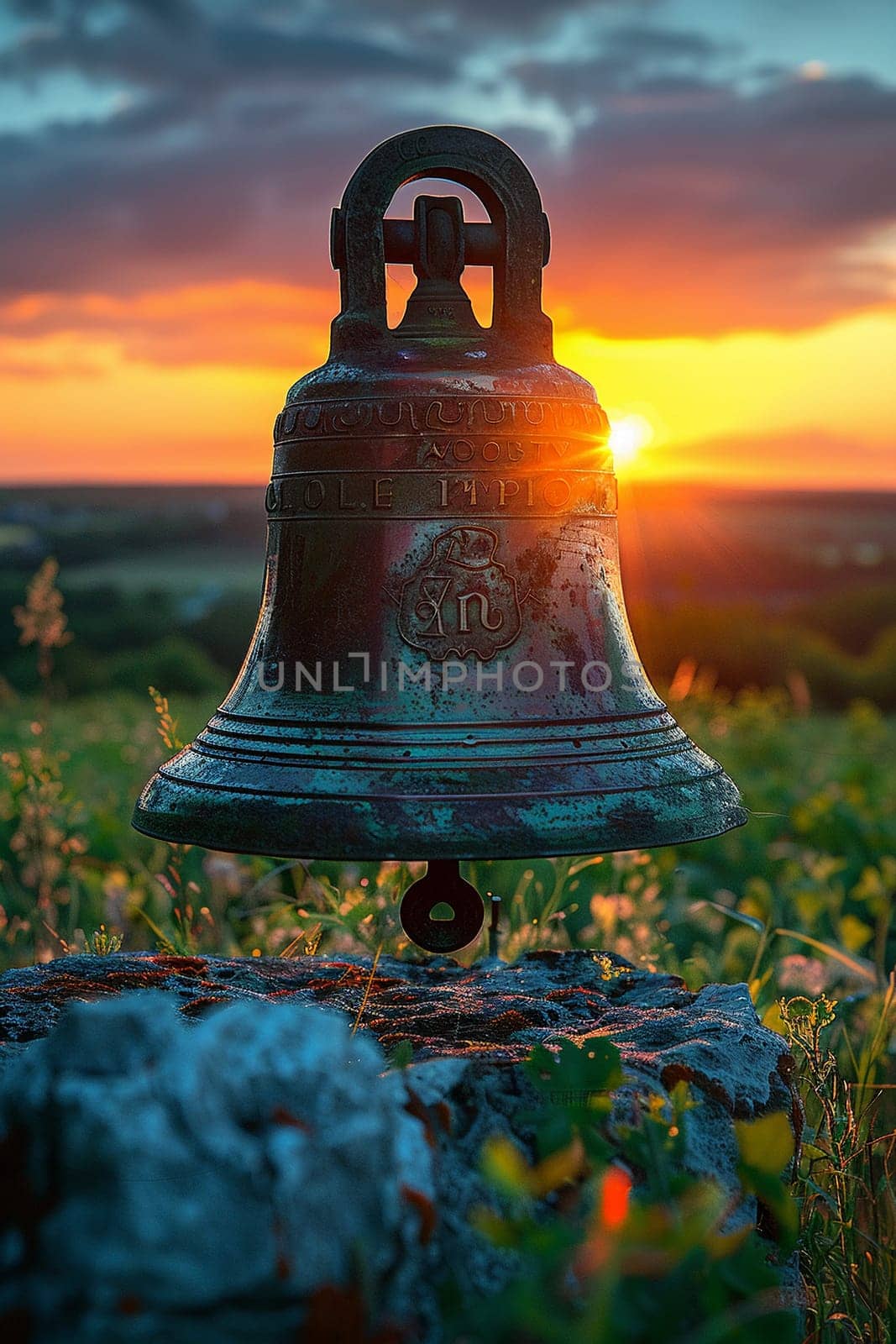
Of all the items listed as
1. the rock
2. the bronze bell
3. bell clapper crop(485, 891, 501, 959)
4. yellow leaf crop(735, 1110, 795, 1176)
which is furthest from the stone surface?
bell clapper crop(485, 891, 501, 959)

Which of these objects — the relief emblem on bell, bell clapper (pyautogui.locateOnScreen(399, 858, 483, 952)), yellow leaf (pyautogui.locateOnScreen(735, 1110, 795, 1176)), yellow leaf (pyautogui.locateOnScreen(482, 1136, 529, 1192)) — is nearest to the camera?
yellow leaf (pyautogui.locateOnScreen(482, 1136, 529, 1192))

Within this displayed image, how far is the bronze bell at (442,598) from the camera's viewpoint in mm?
2053

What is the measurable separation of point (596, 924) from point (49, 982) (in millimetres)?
2230

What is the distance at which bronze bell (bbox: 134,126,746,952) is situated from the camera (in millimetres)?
2053

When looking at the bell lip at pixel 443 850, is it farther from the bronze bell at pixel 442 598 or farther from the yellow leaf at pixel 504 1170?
the yellow leaf at pixel 504 1170

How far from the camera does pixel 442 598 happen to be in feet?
7.16

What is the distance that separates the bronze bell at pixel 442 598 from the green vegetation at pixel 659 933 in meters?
0.41

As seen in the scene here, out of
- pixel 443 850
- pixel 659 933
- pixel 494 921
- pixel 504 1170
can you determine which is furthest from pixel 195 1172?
pixel 659 933

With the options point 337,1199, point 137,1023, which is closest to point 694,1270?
point 337,1199

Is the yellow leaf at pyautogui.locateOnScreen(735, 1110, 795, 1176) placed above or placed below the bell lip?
below

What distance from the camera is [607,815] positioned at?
6.73ft

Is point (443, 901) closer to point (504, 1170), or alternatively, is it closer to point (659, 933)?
point (504, 1170)

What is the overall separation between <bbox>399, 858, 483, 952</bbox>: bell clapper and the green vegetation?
0.35 ft

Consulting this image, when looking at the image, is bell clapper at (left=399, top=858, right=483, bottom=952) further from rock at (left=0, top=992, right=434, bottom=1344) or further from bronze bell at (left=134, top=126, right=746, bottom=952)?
rock at (left=0, top=992, right=434, bottom=1344)
